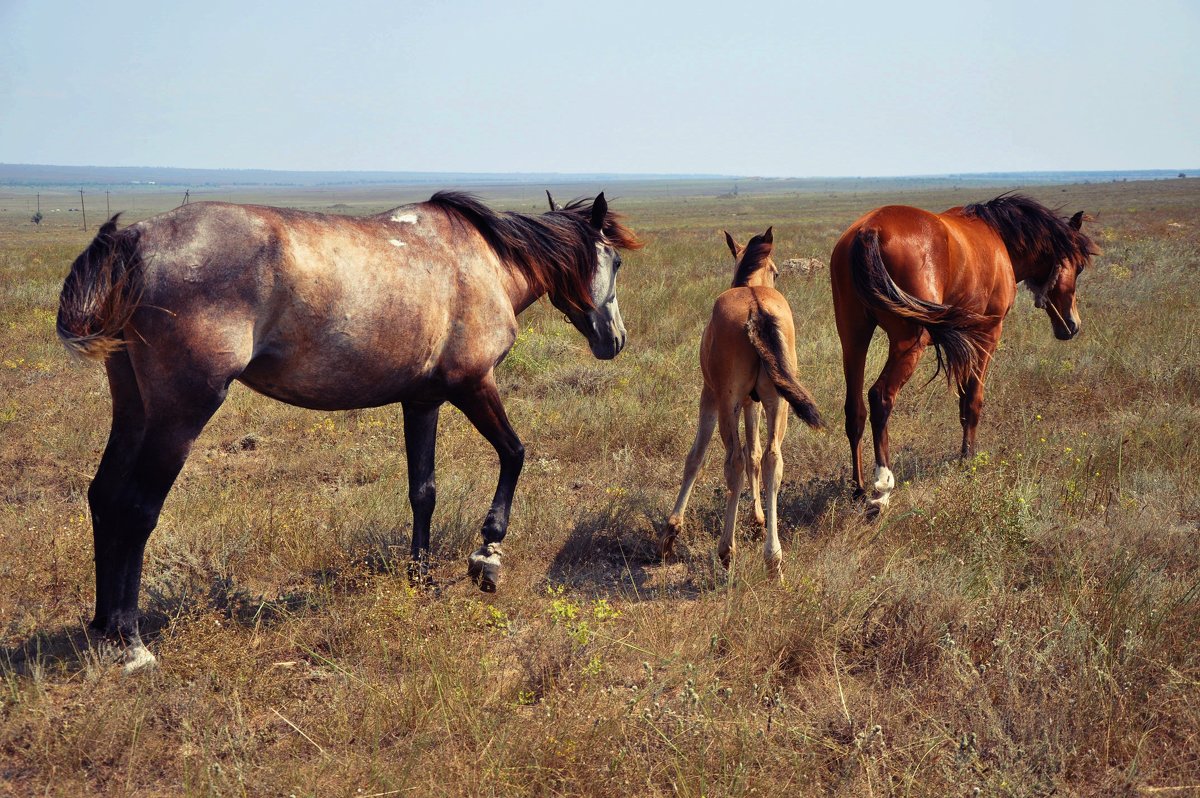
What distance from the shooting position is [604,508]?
587cm

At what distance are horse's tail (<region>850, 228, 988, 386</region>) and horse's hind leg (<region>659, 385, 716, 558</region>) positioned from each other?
1.58 meters

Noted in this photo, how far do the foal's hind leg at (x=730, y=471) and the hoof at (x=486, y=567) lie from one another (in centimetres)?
126

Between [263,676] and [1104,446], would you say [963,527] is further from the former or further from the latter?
[263,676]

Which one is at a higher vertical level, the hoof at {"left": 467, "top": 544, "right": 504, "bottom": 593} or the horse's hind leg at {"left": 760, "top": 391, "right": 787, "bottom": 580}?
the horse's hind leg at {"left": 760, "top": 391, "right": 787, "bottom": 580}

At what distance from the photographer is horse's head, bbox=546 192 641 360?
580cm

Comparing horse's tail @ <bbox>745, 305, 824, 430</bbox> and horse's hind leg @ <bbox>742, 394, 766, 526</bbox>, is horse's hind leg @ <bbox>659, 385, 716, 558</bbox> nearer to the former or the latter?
horse's hind leg @ <bbox>742, 394, 766, 526</bbox>

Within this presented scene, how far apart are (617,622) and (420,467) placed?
1476 mm

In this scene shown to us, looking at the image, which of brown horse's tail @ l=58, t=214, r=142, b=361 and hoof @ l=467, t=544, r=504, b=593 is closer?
brown horse's tail @ l=58, t=214, r=142, b=361

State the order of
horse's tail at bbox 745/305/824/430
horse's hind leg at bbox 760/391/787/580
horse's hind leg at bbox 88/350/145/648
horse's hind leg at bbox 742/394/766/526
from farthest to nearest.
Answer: horse's hind leg at bbox 742/394/766/526 → horse's hind leg at bbox 760/391/787/580 → horse's tail at bbox 745/305/824/430 → horse's hind leg at bbox 88/350/145/648

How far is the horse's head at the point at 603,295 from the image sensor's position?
580 cm

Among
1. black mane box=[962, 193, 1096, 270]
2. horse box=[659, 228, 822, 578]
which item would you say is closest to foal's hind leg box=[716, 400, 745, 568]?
horse box=[659, 228, 822, 578]

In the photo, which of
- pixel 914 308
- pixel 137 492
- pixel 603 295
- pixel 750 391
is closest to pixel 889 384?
pixel 914 308

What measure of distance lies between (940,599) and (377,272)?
321 centimetres

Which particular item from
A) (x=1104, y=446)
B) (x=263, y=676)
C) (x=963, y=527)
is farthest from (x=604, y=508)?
(x=1104, y=446)
